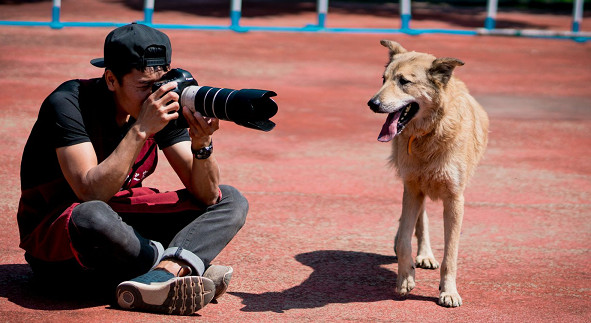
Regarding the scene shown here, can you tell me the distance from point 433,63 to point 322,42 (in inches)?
462

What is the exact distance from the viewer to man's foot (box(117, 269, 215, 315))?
4176 mm

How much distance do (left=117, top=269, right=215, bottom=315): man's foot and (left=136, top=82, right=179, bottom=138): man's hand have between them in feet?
2.58

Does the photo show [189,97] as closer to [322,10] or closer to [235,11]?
[235,11]

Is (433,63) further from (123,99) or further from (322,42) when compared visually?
(322,42)

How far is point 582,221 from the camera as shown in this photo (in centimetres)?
676

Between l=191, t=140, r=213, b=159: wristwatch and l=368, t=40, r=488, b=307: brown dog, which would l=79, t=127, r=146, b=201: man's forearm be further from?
l=368, t=40, r=488, b=307: brown dog

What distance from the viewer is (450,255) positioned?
493cm

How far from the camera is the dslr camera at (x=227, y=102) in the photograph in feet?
13.9

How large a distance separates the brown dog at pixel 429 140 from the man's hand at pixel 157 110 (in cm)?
124

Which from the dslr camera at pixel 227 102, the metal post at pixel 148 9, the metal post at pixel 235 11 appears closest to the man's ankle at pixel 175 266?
the dslr camera at pixel 227 102

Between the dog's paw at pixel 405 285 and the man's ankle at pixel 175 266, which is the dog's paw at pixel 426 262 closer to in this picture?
the dog's paw at pixel 405 285

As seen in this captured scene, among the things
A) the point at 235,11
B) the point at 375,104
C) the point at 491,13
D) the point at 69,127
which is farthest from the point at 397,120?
the point at 491,13

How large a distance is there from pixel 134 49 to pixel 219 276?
4.46 ft

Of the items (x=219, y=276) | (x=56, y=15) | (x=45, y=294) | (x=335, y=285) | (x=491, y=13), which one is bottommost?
(x=335, y=285)
